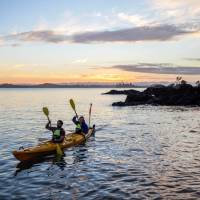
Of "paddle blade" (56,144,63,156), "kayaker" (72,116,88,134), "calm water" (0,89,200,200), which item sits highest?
"kayaker" (72,116,88,134)

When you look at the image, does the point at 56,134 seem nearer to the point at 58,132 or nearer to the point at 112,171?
the point at 58,132

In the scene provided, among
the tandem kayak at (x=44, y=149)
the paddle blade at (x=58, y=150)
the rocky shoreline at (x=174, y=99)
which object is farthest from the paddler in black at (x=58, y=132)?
the rocky shoreline at (x=174, y=99)

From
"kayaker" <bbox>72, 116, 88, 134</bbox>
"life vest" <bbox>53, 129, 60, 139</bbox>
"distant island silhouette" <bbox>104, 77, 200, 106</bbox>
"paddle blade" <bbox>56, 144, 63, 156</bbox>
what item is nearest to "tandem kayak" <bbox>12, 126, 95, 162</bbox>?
"paddle blade" <bbox>56, 144, 63, 156</bbox>

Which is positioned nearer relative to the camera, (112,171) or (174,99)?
(112,171)

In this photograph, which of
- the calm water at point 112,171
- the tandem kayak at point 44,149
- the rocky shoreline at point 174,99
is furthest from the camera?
the rocky shoreline at point 174,99

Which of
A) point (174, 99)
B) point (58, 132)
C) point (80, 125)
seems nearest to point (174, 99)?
point (174, 99)

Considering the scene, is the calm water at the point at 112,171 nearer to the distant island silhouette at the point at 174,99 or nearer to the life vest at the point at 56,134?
the life vest at the point at 56,134

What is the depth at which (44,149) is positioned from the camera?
2047 centimetres

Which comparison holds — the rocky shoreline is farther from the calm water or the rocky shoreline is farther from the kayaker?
the kayaker

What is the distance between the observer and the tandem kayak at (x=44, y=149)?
19036mm

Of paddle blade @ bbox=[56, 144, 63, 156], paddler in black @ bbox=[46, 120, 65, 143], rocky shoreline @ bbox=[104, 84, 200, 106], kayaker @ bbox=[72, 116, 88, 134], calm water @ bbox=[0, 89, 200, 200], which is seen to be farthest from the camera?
rocky shoreline @ bbox=[104, 84, 200, 106]

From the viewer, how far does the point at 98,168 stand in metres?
18.2

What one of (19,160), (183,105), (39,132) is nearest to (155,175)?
(19,160)

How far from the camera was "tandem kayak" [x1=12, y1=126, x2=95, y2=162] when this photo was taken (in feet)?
62.5
